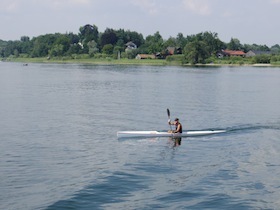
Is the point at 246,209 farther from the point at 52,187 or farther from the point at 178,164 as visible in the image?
the point at 52,187

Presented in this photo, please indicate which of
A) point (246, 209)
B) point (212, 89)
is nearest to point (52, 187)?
point (246, 209)

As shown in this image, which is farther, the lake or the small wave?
the small wave

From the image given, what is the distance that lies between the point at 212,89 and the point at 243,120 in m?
38.2

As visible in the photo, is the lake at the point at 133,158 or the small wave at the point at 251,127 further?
the small wave at the point at 251,127

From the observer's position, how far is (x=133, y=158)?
36.3 meters

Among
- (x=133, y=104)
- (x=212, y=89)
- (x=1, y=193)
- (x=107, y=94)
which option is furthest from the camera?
(x=212, y=89)

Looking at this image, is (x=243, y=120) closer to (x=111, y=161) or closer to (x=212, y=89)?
(x=111, y=161)

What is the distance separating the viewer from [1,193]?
27641 millimetres

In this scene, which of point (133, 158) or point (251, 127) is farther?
point (251, 127)

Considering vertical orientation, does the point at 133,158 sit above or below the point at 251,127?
below

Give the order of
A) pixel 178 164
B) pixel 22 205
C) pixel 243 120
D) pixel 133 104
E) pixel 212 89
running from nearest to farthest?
pixel 22 205 → pixel 178 164 → pixel 243 120 → pixel 133 104 → pixel 212 89

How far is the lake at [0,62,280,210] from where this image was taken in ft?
89.9

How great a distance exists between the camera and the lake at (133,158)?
89.9 ft

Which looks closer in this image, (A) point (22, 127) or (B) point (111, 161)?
(B) point (111, 161)
